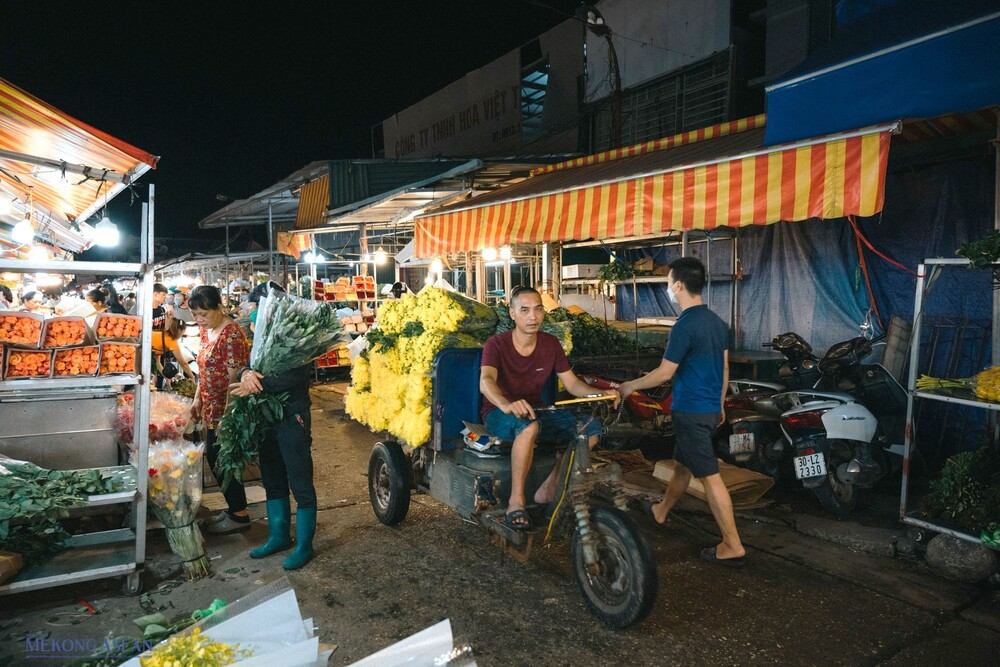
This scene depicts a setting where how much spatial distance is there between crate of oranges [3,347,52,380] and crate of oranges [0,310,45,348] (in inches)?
2.4

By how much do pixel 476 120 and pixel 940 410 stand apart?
12789 mm

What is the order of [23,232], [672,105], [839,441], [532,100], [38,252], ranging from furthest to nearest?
1. [532,100]
2. [672,105]
3. [38,252]
4. [23,232]
5. [839,441]

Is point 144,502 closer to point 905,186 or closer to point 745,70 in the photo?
point 905,186

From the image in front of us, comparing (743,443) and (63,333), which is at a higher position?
(63,333)

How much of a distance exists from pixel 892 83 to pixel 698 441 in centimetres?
311

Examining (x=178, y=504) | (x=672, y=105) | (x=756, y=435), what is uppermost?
(x=672, y=105)

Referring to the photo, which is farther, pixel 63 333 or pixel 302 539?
pixel 302 539

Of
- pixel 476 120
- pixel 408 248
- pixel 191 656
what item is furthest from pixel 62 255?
pixel 191 656

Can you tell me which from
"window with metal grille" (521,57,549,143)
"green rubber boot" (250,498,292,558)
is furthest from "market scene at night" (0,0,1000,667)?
"window with metal grille" (521,57,549,143)

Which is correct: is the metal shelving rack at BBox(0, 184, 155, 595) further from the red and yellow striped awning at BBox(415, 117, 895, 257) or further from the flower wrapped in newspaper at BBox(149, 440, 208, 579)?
the red and yellow striped awning at BBox(415, 117, 895, 257)

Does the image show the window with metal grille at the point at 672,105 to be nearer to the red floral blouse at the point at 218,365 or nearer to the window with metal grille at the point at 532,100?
the window with metal grille at the point at 532,100

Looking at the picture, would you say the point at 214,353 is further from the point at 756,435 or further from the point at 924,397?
the point at 924,397

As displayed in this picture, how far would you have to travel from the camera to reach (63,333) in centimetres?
434

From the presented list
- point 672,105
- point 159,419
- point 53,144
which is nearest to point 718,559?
point 159,419
